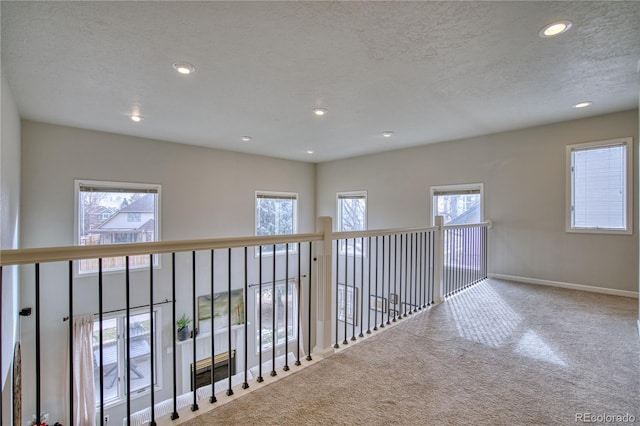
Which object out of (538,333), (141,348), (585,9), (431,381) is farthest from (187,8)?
(141,348)

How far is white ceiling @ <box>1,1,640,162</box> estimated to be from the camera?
1.91 metres

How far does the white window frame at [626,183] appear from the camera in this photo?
359 cm

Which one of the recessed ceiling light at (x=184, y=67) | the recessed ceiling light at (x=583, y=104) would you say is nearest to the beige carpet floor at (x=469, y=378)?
the recessed ceiling light at (x=583, y=104)

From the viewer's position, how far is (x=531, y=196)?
4309 millimetres

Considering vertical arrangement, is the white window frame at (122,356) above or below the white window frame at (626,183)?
below

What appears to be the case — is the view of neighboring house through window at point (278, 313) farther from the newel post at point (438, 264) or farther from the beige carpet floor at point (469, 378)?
the beige carpet floor at point (469, 378)

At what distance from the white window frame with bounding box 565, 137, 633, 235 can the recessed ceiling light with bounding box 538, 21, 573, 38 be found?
98.6 inches

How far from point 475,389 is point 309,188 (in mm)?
5855

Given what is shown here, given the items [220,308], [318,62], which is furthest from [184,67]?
[220,308]

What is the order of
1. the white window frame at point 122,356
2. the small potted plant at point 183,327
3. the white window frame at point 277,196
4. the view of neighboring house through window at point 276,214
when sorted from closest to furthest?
the white window frame at point 122,356 < the small potted plant at point 183,327 < the white window frame at point 277,196 < the view of neighboring house through window at point 276,214

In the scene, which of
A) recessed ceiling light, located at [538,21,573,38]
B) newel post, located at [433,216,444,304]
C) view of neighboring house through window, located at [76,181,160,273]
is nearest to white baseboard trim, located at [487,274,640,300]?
newel post, located at [433,216,444,304]

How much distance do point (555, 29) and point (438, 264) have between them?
242 cm

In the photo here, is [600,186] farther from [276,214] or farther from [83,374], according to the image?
[83,374]

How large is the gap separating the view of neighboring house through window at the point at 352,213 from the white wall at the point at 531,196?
104cm
